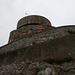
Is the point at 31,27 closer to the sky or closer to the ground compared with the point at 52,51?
closer to the sky

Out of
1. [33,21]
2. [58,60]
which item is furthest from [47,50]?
[33,21]

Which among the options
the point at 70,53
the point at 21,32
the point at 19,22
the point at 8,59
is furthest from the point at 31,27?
the point at 70,53

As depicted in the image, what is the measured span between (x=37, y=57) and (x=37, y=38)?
2132 millimetres

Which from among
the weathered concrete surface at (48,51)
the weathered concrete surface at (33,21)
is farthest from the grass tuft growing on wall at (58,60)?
the weathered concrete surface at (33,21)

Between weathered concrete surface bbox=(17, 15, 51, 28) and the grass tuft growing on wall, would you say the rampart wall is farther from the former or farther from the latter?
weathered concrete surface bbox=(17, 15, 51, 28)

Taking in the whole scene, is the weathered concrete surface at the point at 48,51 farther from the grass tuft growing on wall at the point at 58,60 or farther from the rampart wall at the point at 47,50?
the grass tuft growing on wall at the point at 58,60

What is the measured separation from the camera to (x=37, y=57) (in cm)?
599

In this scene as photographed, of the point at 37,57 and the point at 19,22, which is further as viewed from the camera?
the point at 19,22

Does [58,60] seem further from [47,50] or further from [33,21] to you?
[33,21]

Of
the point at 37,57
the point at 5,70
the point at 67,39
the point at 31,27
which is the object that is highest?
the point at 31,27

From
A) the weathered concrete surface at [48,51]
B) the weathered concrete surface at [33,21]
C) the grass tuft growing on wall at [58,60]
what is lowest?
the grass tuft growing on wall at [58,60]

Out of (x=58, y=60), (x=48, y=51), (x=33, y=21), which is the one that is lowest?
(x=58, y=60)

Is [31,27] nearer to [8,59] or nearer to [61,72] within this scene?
[8,59]

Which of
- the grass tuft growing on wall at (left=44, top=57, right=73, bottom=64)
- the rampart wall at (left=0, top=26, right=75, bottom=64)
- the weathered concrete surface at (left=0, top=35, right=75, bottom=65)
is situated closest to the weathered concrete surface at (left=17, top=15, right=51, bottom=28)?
the rampart wall at (left=0, top=26, right=75, bottom=64)
